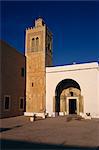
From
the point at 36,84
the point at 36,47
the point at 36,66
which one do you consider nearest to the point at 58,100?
the point at 36,84

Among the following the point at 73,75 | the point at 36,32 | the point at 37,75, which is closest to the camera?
the point at 73,75

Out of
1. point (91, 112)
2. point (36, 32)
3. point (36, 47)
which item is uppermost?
point (36, 32)

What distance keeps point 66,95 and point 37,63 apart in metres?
5.07

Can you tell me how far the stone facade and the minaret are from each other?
906 millimetres

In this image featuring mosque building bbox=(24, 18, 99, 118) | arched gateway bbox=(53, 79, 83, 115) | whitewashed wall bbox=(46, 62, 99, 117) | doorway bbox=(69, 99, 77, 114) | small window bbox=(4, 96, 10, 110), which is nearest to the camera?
small window bbox=(4, 96, 10, 110)

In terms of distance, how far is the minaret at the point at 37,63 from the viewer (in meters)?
23.3

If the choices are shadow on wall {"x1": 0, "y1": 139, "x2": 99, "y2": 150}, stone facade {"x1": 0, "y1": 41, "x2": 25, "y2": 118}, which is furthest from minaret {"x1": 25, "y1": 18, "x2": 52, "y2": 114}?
shadow on wall {"x1": 0, "y1": 139, "x2": 99, "y2": 150}

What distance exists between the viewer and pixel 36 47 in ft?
82.2

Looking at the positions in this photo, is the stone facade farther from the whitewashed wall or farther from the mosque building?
the whitewashed wall

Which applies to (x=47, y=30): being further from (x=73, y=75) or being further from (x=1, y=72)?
(x=1, y=72)

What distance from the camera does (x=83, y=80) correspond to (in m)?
21.6

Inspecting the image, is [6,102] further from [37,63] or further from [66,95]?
[66,95]

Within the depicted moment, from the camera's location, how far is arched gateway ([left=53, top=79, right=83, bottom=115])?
23.8m

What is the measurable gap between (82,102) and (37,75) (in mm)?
6089
